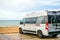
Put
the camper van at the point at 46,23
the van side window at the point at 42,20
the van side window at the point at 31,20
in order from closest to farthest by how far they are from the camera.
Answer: the camper van at the point at 46,23 → the van side window at the point at 42,20 → the van side window at the point at 31,20

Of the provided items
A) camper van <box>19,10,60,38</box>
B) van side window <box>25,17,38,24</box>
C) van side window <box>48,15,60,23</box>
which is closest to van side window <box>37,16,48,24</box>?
camper van <box>19,10,60,38</box>

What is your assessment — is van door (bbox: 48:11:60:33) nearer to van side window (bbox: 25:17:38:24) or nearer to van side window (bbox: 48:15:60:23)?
van side window (bbox: 48:15:60:23)

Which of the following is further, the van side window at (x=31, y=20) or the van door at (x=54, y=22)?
the van side window at (x=31, y=20)

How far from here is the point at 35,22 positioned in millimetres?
19250

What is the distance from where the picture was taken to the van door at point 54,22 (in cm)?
1736

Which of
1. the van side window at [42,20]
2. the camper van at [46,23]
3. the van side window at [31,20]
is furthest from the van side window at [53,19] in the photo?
the van side window at [31,20]

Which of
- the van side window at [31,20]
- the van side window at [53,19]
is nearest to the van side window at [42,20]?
the van side window at [53,19]

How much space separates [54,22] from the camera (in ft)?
57.5

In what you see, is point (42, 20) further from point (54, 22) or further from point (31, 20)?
point (31, 20)

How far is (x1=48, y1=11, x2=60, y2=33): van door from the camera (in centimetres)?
1736

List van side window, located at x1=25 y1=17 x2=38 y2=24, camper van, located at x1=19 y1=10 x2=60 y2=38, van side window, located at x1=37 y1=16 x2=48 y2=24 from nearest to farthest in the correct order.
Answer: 1. camper van, located at x1=19 y1=10 x2=60 y2=38
2. van side window, located at x1=37 y1=16 x2=48 y2=24
3. van side window, located at x1=25 y1=17 x2=38 y2=24

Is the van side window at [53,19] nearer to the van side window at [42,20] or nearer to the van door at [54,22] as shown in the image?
the van door at [54,22]

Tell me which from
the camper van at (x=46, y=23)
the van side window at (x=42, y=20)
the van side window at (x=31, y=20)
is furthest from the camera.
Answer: the van side window at (x=31, y=20)

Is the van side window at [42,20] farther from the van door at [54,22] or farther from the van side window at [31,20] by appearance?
the van side window at [31,20]
